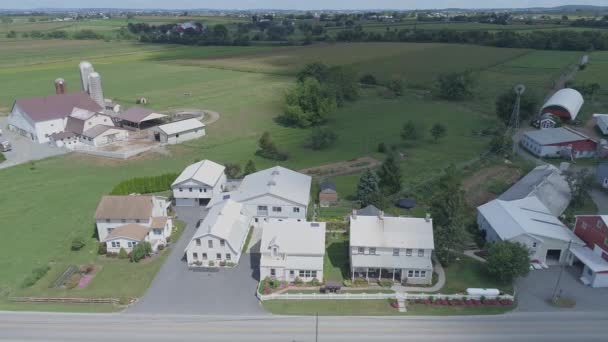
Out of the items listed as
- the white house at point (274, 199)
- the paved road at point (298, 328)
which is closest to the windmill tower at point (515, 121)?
the white house at point (274, 199)

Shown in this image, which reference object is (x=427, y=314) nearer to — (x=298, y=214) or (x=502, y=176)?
(x=298, y=214)

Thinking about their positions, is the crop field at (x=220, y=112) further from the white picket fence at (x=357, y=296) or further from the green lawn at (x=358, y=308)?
the green lawn at (x=358, y=308)

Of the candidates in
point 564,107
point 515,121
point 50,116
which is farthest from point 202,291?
point 564,107

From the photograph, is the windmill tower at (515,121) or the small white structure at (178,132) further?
the small white structure at (178,132)

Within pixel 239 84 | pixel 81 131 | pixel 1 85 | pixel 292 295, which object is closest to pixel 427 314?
pixel 292 295

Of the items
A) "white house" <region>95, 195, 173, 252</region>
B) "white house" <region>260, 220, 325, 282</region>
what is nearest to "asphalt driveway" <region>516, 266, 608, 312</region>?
"white house" <region>260, 220, 325, 282</region>

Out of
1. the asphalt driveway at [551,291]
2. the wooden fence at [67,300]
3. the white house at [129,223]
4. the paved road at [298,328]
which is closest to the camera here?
the paved road at [298,328]
